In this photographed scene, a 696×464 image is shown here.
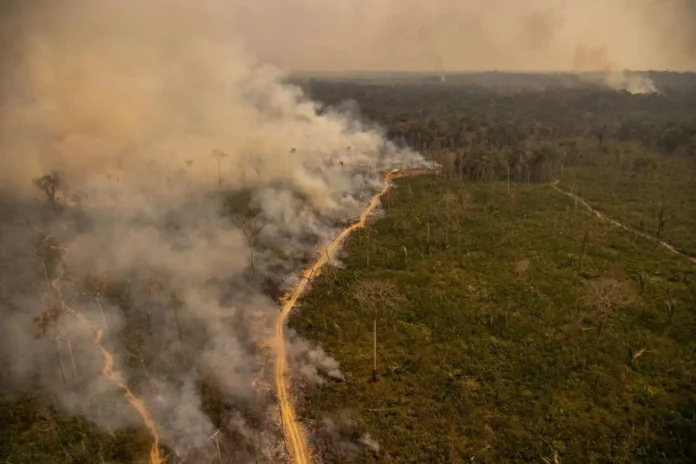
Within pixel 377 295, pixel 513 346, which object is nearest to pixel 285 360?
pixel 377 295

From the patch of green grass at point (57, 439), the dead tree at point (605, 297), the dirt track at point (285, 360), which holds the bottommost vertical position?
the patch of green grass at point (57, 439)

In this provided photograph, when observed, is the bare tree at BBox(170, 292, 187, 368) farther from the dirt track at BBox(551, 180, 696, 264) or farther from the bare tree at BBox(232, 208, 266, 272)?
the dirt track at BBox(551, 180, 696, 264)

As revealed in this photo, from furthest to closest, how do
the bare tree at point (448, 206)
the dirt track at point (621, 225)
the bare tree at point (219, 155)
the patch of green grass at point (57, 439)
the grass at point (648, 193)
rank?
the bare tree at point (219, 155) → the grass at point (648, 193) → the bare tree at point (448, 206) → the dirt track at point (621, 225) → the patch of green grass at point (57, 439)

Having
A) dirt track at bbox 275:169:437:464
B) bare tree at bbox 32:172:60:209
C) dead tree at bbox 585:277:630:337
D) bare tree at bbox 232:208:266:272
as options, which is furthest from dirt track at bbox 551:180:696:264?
bare tree at bbox 32:172:60:209

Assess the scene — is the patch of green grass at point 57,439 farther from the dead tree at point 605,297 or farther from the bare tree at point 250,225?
the dead tree at point 605,297

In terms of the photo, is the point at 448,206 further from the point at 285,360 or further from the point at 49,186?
the point at 49,186

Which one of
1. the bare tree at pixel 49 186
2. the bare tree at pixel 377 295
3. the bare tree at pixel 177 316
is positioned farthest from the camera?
the bare tree at pixel 49 186

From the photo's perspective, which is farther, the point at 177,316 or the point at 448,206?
the point at 448,206

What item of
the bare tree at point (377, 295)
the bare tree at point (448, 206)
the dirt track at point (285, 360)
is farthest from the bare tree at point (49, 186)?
the bare tree at point (448, 206)
